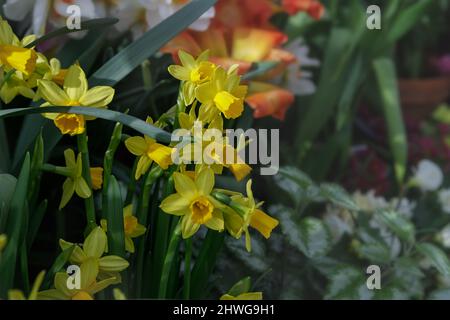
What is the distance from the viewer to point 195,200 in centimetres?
74

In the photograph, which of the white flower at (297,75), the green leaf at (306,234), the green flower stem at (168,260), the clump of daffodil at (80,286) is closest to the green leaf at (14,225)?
the clump of daffodil at (80,286)

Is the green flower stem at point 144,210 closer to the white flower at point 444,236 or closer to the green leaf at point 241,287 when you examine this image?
the green leaf at point 241,287

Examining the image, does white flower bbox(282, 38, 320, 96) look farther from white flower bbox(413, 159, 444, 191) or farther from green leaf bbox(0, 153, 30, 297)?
green leaf bbox(0, 153, 30, 297)

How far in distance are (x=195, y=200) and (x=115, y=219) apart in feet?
0.27

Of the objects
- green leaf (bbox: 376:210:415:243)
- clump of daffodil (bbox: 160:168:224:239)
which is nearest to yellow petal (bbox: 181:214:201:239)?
clump of daffodil (bbox: 160:168:224:239)

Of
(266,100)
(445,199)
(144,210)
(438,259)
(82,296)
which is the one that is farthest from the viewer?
(445,199)

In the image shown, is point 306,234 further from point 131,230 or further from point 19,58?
point 19,58

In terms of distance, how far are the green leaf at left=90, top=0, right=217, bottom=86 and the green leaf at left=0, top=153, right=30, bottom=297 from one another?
0.57 feet

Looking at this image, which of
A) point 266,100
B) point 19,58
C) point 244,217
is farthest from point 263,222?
point 266,100

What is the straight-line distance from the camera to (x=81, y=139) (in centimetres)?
78

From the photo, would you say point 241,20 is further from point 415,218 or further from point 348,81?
point 415,218

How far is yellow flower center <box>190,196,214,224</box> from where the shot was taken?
0.73 metres

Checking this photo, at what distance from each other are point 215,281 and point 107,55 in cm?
30
